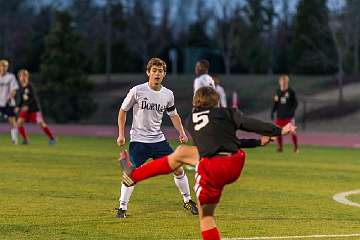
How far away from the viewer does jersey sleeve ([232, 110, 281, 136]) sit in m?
8.89

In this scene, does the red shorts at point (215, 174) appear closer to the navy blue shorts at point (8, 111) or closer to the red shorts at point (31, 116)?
the red shorts at point (31, 116)

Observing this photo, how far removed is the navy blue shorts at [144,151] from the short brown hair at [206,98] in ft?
11.1

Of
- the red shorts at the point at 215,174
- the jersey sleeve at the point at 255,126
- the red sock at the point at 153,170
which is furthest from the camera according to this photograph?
the red sock at the point at 153,170

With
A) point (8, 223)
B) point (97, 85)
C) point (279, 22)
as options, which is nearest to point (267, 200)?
point (8, 223)

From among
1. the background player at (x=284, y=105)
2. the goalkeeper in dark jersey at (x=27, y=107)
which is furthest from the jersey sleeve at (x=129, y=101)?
the goalkeeper in dark jersey at (x=27, y=107)

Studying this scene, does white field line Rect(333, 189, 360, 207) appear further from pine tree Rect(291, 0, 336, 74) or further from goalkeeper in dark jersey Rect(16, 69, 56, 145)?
pine tree Rect(291, 0, 336, 74)

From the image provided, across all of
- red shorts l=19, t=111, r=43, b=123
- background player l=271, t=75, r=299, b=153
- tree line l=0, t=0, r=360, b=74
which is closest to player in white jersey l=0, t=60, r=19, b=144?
red shorts l=19, t=111, r=43, b=123

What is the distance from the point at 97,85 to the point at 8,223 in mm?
55897

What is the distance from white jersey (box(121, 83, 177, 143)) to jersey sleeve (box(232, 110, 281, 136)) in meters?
3.50

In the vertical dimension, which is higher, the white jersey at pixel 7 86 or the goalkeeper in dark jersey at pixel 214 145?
the goalkeeper in dark jersey at pixel 214 145

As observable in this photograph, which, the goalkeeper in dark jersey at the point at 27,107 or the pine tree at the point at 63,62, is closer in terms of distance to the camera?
the goalkeeper in dark jersey at the point at 27,107

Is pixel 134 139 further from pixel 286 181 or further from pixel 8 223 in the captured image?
pixel 286 181

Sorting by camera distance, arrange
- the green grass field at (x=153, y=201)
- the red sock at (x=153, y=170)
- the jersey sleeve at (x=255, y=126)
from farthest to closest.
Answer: the green grass field at (x=153, y=201) < the red sock at (x=153, y=170) < the jersey sleeve at (x=255, y=126)

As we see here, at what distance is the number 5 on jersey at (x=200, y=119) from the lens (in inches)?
360
